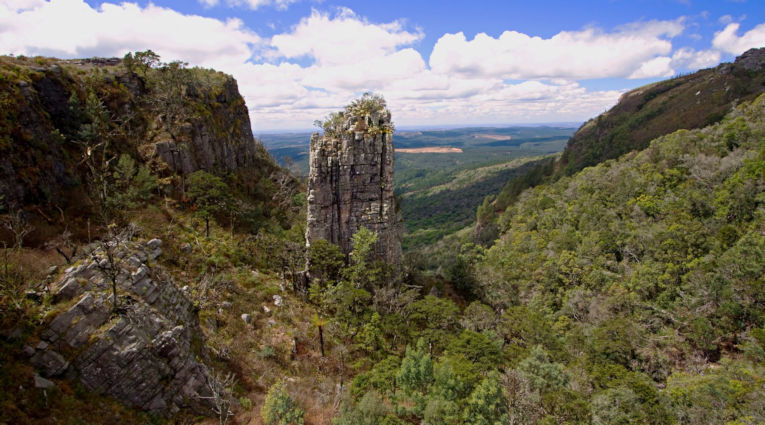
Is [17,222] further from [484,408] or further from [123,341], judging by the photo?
[484,408]

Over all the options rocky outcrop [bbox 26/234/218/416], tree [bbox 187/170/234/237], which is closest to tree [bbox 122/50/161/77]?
tree [bbox 187/170/234/237]

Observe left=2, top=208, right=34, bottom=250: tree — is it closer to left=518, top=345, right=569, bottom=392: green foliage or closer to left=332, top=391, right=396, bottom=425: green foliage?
left=332, top=391, right=396, bottom=425: green foliage

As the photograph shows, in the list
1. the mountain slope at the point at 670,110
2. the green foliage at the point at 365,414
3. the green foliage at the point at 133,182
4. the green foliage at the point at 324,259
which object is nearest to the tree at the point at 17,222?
the green foliage at the point at 133,182

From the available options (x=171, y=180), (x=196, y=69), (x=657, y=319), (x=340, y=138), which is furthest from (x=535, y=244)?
(x=196, y=69)

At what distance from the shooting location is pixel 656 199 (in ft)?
163

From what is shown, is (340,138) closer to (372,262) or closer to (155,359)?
(372,262)

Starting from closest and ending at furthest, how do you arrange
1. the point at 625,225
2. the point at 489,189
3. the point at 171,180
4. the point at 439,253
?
the point at 171,180 < the point at 625,225 < the point at 439,253 < the point at 489,189

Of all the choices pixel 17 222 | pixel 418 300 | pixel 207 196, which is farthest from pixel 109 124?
pixel 418 300

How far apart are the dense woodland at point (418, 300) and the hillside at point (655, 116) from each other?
135 ft

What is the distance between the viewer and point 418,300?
35.6 meters

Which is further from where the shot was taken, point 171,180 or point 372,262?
point 171,180

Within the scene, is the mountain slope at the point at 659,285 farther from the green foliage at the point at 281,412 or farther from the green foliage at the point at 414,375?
the green foliage at the point at 281,412

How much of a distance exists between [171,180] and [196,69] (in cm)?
2596

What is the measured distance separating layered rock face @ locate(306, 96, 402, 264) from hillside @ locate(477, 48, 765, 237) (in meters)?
57.2
